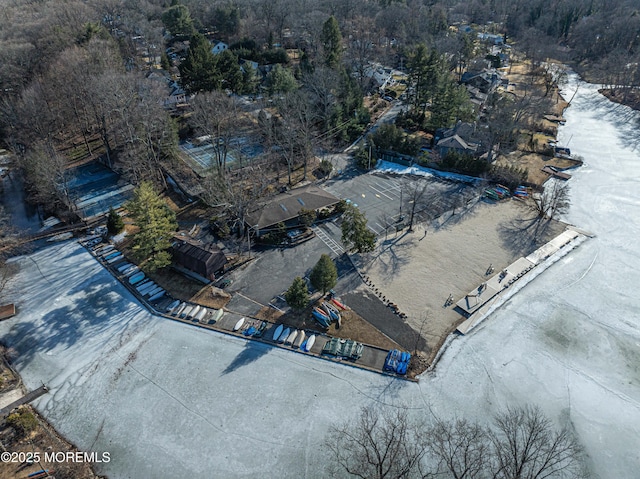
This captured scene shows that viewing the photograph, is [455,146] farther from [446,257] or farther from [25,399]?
[25,399]

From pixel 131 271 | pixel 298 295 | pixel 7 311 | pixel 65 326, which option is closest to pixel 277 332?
pixel 298 295

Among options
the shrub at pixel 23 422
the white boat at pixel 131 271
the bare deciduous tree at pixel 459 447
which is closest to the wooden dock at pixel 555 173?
the bare deciduous tree at pixel 459 447

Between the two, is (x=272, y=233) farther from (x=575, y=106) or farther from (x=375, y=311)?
(x=575, y=106)

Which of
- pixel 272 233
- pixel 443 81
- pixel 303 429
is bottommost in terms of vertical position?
pixel 303 429

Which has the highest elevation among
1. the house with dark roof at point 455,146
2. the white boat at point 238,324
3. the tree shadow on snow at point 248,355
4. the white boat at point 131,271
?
the house with dark roof at point 455,146

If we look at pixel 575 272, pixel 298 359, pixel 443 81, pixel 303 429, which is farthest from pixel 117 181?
pixel 575 272

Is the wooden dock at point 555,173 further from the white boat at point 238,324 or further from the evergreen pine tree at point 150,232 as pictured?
the evergreen pine tree at point 150,232

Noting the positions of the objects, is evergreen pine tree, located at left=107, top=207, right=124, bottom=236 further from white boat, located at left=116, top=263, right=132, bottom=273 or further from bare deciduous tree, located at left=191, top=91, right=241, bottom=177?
bare deciduous tree, located at left=191, top=91, right=241, bottom=177
